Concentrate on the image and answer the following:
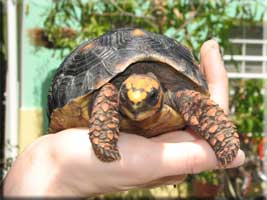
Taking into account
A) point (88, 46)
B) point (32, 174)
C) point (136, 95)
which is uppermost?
point (88, 46)

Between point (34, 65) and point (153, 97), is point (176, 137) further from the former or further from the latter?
point (34, 65)

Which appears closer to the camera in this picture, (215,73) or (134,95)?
(134,95)

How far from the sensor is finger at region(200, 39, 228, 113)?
1881 millimetres

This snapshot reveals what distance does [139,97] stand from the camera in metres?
1.59

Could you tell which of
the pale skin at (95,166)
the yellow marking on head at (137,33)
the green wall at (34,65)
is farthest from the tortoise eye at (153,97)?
the green wall at (34,65)

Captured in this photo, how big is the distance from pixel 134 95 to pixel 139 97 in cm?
2

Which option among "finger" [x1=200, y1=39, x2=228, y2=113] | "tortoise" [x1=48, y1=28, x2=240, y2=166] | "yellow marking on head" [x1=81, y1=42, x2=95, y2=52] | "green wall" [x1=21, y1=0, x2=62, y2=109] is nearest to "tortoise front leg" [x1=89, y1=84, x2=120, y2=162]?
"tortoise" [x1=48, y1=28, x2=240, y2=166]

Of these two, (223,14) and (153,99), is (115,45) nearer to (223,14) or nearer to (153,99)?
(153,99)

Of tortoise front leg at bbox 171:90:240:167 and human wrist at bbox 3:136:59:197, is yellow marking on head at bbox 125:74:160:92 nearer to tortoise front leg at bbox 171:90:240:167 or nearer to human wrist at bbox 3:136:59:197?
tortoise front leg at bbox 171:90:240:167

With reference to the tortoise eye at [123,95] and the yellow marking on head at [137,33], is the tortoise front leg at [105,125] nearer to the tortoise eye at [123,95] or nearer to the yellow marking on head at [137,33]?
the tortoise eye at [123,95]

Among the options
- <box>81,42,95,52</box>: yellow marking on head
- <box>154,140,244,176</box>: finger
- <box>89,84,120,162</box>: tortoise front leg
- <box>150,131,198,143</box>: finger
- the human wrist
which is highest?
<box>81,42,95,52</box>: yellow marking on head

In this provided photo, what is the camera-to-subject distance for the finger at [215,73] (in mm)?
1881

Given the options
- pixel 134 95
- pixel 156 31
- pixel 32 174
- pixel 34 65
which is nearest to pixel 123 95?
pixel 134 95

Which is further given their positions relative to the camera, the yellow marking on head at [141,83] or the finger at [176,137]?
the finger at [176,137]
